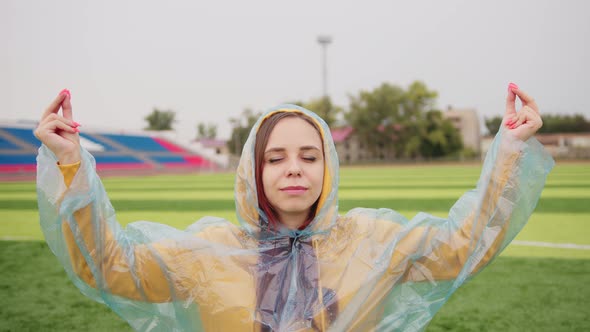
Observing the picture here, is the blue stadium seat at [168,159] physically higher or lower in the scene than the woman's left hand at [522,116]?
lower

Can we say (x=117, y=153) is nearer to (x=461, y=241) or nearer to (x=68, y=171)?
(x=68, y=171)

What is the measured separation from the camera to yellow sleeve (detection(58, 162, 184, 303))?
1438 mm

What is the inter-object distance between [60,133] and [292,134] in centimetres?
71

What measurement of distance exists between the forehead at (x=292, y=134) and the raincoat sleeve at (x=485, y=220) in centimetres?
45

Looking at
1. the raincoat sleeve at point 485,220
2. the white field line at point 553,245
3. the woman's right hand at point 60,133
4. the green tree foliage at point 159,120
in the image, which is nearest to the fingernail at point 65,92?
the woman's right hand at point 60,133

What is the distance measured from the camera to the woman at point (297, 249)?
60.4 inches

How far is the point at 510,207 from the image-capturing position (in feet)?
5.12

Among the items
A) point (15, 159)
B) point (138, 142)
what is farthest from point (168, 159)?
point (15, 159)


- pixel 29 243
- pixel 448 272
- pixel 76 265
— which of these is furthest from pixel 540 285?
pixel 29 243

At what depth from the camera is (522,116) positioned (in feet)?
5.14

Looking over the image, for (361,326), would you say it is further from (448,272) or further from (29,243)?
(29,243)

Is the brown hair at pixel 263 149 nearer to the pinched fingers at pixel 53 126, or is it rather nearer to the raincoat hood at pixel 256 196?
the raincoat hood at pixel 256 196

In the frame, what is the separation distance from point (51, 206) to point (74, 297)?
2767 millimetres

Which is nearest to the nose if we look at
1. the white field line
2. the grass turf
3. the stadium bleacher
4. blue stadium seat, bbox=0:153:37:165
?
the grass turf
